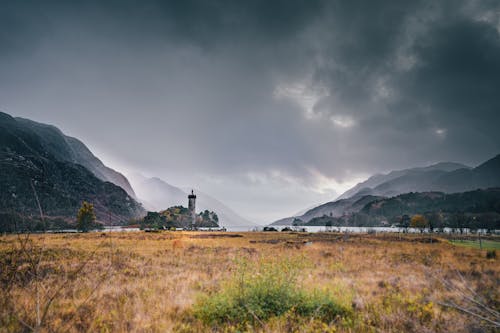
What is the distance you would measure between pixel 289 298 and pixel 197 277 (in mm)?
6217

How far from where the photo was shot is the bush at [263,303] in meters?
6.82

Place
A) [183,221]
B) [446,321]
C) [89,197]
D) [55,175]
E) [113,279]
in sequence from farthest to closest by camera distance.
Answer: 1. [89,197]
2. [55,175]
3. [183,221]
4. [113,279]
5. [446,321]

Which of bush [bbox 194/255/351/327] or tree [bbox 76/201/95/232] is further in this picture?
tree [bbox 76/201/95/232]

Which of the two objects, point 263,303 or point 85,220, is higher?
point 263,303

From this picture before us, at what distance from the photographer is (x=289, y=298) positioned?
296 inches

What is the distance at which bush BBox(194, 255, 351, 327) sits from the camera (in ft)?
22.4

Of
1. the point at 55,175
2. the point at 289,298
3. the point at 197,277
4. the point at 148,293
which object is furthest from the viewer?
the point at 55,175

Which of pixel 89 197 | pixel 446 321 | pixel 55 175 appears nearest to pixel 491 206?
pixel 446 321

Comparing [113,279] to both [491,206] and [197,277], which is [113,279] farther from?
[491,206]

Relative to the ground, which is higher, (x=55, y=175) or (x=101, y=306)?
(x=55, y=175)

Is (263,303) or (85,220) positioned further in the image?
(85,220)

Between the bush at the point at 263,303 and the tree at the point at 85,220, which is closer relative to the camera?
the bush at the point at 263,303

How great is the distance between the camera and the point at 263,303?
711cm

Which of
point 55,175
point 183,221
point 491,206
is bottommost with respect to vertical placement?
point 183,221
